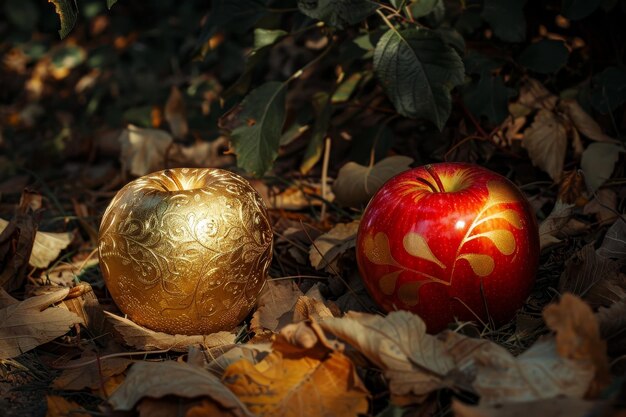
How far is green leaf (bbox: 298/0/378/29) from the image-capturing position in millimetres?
1930

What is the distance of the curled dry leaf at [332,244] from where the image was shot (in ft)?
6.25

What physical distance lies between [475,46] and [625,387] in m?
1.58

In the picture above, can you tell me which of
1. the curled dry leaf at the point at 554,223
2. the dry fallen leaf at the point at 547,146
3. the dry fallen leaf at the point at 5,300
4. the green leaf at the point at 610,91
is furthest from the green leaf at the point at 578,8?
the dry fallen leaf at the point at 5,300

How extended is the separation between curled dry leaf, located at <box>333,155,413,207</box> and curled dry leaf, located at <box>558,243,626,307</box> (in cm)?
62

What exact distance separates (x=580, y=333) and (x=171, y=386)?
73 cm

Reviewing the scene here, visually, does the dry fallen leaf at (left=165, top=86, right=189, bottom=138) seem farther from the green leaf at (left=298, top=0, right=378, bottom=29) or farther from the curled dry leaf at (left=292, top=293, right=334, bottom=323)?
the curled dry leaf at (left=292, top=293, right=334, bottom=323)

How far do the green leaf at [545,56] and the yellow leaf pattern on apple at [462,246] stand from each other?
2.42 feet

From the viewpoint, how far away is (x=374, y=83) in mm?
2682

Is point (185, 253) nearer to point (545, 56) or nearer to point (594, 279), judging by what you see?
point (594, 279)

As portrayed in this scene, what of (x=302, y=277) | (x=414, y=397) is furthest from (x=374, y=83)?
(x=414, y=397)

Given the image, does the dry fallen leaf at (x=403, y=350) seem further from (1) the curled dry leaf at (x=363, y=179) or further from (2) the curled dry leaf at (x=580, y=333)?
(1) the curled dry leaf at (x=363, y=179)

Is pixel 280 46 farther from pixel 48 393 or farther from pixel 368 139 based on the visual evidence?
pixel 48 393

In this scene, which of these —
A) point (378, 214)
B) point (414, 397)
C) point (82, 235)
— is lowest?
point (82, 235)

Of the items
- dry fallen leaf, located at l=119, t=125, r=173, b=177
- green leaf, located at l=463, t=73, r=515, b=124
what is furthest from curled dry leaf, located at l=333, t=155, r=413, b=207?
dry fallen leaf, located at l=119, t=125, r=173, b=177
